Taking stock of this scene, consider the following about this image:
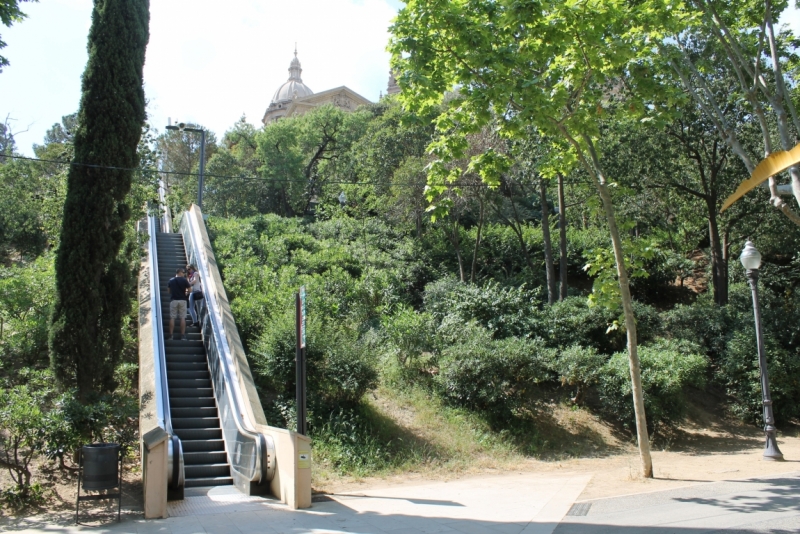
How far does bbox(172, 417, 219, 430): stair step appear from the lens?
11.0 m

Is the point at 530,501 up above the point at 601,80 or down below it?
below

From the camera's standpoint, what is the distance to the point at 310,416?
1204 cm

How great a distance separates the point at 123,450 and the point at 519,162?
16351 mm

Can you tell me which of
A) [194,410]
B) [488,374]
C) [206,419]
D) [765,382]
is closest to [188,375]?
[194,410]

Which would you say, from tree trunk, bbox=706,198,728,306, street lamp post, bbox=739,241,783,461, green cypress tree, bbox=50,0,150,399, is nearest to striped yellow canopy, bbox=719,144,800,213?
street lamp post, bbox=739,241,783,461

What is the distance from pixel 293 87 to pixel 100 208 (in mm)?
100006

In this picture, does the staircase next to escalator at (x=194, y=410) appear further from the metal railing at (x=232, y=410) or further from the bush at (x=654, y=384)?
the bush at (x=654, y=384)

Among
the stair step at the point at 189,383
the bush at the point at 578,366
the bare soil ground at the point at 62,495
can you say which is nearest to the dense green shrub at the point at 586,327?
the bush at the point at 578,366

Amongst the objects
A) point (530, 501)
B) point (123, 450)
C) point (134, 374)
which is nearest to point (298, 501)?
point (123, 450)

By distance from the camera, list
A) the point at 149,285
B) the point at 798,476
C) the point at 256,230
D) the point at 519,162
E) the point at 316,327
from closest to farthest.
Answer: the point at 798,476
the point at 316,327
the point at 149,285
the point at 519,162
the point at 256,230

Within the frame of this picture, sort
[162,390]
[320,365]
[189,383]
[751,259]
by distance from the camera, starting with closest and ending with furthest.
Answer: [162,390]
[189,383]
[320,365]
[751,259]

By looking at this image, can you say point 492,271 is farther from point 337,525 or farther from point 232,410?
point 337,525

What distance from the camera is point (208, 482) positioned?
9898 mm

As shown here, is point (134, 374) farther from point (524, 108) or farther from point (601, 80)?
point (601, 80)
